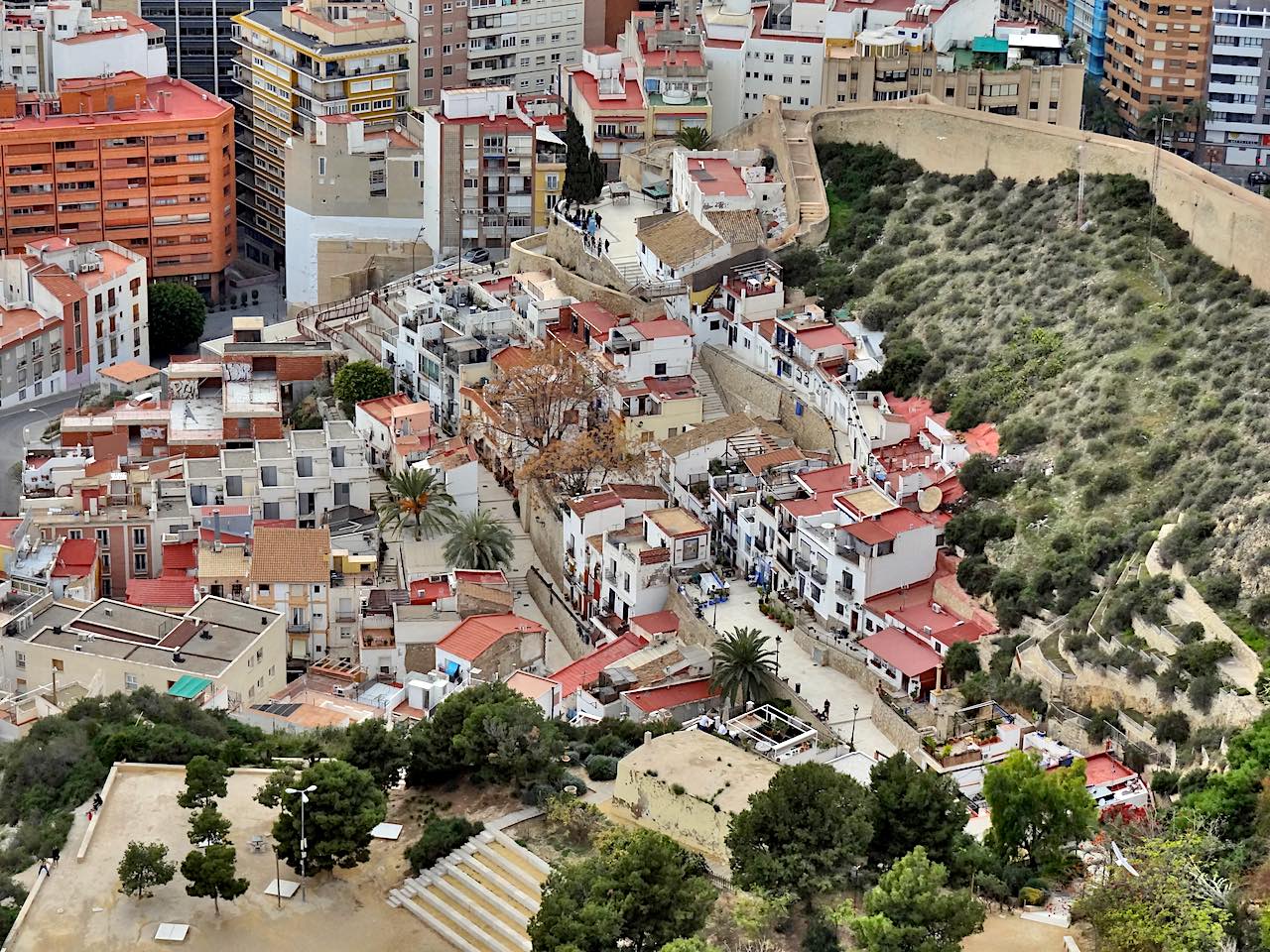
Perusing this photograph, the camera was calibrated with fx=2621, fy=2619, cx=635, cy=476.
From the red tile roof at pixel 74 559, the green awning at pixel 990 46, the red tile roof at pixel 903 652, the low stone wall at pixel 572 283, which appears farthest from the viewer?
the green awning at pixel 990 46

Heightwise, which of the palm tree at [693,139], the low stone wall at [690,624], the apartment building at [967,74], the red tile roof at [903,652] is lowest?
the low stone wall at [690,624]

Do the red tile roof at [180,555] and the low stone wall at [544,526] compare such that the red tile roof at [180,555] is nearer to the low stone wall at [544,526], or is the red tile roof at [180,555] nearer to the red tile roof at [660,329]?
the low stone wall at [544,526]

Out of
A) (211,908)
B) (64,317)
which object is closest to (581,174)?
(64,317)

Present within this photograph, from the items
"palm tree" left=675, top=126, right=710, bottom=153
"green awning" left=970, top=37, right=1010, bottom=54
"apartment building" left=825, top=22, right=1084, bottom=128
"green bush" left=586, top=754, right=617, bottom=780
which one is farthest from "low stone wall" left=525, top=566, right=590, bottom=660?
"green awning" left=970, top=37, right=1010, bottom=54

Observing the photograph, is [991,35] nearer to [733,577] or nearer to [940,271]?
[940,271]

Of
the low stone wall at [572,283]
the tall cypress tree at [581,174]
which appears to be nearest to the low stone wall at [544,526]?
the low stone wall at [572,283]

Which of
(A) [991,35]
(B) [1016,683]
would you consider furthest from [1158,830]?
(A) [991,35]
